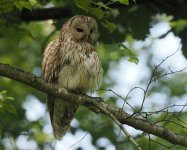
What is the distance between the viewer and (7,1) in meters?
5.91

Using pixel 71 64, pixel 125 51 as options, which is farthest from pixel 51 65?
pixel 125 51

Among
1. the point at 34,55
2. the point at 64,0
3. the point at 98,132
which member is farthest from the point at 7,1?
the point at 34,55

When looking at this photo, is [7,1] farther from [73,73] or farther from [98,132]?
[98,132]

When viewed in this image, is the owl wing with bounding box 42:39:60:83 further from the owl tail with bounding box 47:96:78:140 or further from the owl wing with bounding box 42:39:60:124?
the owl tail with bounding box 47:96:78:140

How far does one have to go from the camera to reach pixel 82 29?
25.9 ft

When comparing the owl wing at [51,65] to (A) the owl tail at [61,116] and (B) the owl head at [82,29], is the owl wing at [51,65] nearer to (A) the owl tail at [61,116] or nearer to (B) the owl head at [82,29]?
(B) the owl head at [82,29]

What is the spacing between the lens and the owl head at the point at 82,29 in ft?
25.5

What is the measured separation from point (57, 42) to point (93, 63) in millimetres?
574

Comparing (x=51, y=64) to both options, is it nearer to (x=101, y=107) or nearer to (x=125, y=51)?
(x=125, y=51)

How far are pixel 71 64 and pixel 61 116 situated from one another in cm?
98

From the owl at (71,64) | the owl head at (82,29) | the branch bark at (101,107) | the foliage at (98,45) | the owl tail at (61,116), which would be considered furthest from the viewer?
the owl tail at (61,116)

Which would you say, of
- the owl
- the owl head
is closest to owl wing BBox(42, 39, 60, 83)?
the owl

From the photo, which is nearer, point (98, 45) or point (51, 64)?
point (51, 64)

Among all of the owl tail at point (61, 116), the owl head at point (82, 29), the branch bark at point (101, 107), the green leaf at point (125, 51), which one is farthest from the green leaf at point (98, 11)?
the owl tail at point (61, 116)
